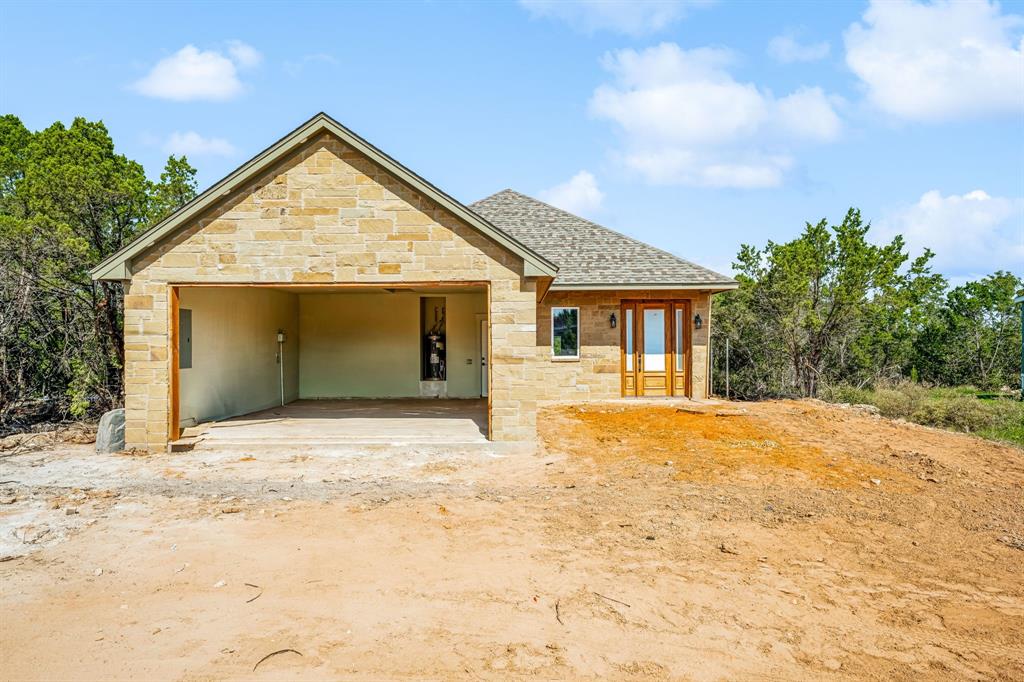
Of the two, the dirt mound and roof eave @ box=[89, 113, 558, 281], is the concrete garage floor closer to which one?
the dirt mound

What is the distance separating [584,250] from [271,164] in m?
9.59

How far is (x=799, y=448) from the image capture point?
10516 mm

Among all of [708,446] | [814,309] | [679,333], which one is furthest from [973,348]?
[708,446]

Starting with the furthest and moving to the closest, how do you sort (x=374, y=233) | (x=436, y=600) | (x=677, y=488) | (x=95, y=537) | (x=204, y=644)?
(x=374, y=233) < (x=677, y=488) < (x=95, y=537) < (x=436, y=600) < (x=204, y=644)

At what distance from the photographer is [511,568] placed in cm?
525

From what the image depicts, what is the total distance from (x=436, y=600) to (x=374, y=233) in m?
6.73

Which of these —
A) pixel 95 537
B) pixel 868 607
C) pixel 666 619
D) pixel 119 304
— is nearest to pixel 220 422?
pixel 119 304

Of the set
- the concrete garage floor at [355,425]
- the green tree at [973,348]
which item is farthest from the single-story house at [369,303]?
the green tree at [973,348]

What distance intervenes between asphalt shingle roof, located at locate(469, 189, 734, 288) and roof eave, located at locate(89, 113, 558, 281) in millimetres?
3765

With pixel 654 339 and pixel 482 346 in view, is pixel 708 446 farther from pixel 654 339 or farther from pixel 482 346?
pixel 482 346

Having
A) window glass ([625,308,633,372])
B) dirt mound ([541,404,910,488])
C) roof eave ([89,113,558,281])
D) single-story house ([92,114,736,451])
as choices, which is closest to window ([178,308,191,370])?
single-story house ([92,114,736,451])

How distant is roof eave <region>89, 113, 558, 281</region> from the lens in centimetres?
973

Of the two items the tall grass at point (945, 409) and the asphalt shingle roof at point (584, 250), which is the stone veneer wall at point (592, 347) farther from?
the tall grass at point (945, 409)

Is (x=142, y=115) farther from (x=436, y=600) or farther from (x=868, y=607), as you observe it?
(x=868, y=607)
